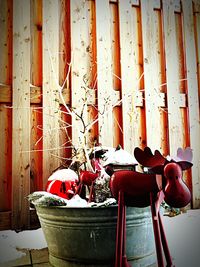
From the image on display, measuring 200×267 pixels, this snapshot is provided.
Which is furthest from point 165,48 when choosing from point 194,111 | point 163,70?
point 194,111

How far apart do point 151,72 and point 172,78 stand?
21 centimetres

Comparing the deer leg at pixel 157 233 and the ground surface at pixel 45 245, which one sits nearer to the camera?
the deer leg at pixel 157 233

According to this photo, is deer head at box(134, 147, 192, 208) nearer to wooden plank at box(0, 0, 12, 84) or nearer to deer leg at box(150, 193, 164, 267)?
deer leg at box(150, 193, 164, 267)

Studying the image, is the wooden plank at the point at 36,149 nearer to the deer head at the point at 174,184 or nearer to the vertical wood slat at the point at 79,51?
the vertical wood slat at the point at 79,51

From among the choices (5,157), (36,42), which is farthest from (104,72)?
(5,157)

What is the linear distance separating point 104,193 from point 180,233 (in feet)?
2.23

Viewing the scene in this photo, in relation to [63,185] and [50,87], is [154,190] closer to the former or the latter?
[63,185]

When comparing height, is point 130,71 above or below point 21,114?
above

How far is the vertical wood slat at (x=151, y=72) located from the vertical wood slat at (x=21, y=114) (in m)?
0.98

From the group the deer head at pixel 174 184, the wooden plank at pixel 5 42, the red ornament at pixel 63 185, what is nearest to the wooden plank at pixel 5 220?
the red ornament at pixel 63 185

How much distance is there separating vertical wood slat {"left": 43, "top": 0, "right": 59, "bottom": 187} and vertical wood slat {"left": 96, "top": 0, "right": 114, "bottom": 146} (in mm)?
340

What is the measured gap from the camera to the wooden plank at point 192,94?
244 centimetres

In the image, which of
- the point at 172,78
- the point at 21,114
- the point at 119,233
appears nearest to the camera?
the point at 119,233

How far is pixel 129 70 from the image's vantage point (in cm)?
239
